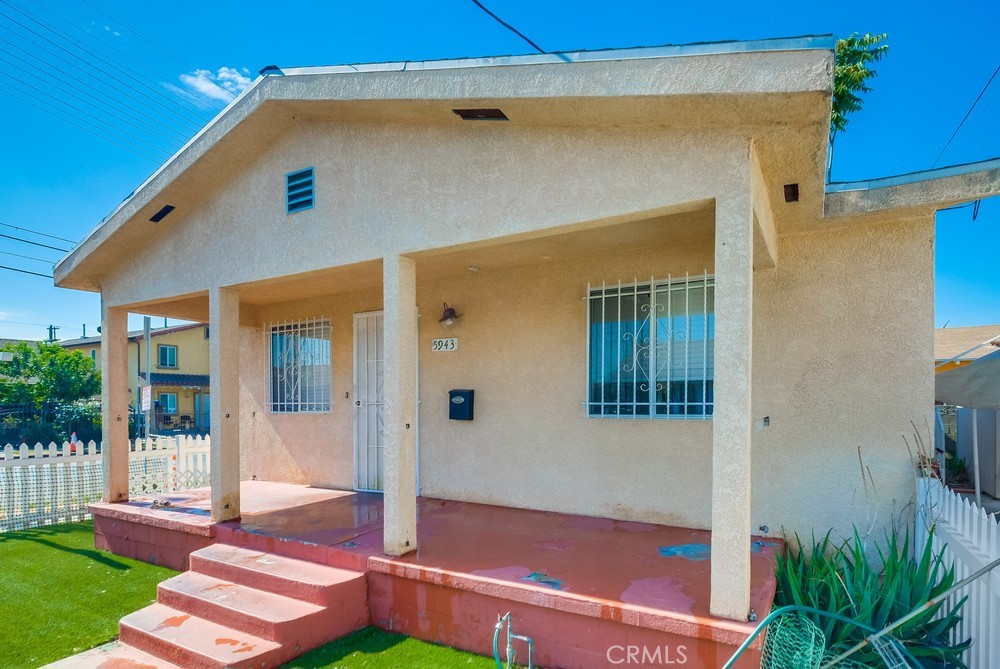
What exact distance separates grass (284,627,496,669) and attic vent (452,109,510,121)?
4.35 m

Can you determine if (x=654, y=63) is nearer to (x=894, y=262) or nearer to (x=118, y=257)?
(x=894, y=262)

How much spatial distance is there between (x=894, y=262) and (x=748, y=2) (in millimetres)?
7382

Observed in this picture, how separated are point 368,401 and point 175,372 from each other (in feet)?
98.8

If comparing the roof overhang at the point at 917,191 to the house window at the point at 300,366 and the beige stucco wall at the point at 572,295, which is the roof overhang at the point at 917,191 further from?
the house window at the point at 300,366

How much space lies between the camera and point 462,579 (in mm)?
4543

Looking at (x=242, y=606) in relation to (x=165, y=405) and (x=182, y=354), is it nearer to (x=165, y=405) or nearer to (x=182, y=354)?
(x=165, y=405)

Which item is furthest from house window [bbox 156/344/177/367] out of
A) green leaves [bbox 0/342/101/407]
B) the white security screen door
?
the white security screen door

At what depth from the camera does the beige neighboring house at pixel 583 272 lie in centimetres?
373

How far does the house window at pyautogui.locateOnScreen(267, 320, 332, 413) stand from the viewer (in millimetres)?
8969

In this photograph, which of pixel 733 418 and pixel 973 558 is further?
pixel 973 558

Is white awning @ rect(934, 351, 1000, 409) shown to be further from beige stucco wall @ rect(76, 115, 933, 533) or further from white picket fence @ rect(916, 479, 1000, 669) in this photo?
white picket fence @ rect(916, 479, 1000, 669)

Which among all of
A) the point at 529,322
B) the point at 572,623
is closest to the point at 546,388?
the point at 529,322

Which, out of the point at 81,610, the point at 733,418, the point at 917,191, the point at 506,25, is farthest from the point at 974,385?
the point at 81,610

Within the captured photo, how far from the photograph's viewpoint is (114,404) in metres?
8.17
